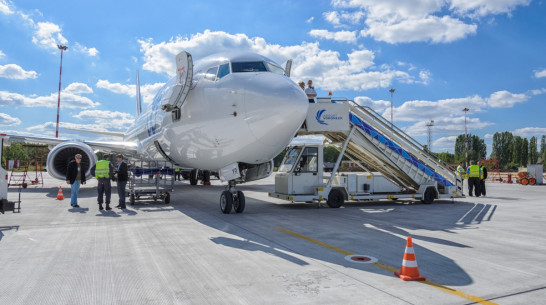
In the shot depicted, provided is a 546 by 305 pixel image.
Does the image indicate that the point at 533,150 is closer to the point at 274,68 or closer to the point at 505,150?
the point at 505,150

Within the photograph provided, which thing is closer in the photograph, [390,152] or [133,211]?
[133,211]

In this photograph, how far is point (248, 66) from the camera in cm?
924

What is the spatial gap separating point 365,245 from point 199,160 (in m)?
5.40

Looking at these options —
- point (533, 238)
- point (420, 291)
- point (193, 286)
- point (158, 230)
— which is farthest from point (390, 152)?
point (193, 286)

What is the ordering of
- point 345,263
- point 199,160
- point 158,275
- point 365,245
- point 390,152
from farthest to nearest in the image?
point 390,152, point 199,160, point 365,245, point 345,263, point 158,275

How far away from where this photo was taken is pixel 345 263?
210 inches

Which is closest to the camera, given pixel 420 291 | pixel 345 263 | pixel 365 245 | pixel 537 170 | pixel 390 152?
pixel 420 291

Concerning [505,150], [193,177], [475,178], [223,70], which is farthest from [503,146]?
[223,70]

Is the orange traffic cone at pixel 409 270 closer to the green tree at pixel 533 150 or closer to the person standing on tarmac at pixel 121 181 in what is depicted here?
the person standing on tarmac at pixel 121 181

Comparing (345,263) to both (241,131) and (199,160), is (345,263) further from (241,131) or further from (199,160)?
(199,160)

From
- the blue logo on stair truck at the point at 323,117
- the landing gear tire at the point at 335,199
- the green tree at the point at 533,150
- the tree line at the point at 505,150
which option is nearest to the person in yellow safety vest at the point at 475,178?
the landing gear tire at the point at 335,199

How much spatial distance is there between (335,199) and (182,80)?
20.0ft

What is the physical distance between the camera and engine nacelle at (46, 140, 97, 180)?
15.4 m

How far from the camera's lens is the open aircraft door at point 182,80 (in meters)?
9.69
